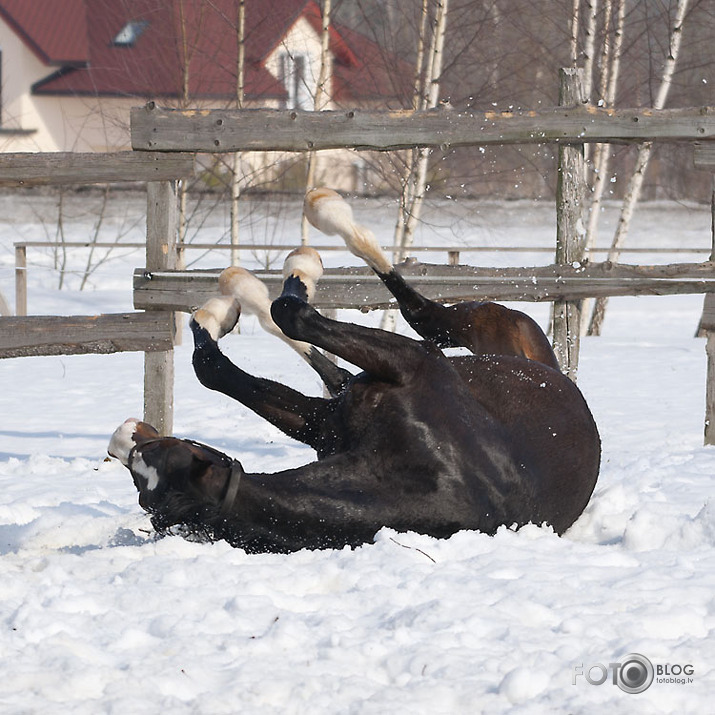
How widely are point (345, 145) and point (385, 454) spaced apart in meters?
2.66

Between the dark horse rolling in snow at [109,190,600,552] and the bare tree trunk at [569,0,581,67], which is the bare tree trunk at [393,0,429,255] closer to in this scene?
the bare tree trunk at [569,0,581,67]

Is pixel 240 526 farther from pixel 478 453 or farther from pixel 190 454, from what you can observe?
pixel 478 453

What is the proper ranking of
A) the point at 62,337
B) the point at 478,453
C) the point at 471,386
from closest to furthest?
1. the point at 478,453
2. the point at 471,386
3. the point at 62,337

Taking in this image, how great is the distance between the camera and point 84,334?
5488mm

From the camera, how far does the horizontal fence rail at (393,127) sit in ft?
17.7

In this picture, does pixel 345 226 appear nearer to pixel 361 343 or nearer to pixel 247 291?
pixel 247 291

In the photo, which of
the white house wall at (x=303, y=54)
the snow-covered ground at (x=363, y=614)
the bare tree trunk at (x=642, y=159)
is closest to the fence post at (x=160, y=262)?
the snow-covered ground at (x=363, y=614)

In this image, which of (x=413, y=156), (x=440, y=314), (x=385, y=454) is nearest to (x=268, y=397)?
(x=385, y=454)

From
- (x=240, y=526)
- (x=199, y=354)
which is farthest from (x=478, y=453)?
(x=199, y=354)

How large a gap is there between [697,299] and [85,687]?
16.5 meters

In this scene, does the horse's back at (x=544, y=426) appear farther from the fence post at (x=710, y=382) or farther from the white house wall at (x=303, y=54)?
the white house wall at (x=303, y=54)

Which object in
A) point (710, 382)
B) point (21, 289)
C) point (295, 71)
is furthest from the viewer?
point (21, 289)

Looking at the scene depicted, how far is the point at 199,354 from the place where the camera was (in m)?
3.97

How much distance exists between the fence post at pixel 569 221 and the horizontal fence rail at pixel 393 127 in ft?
1.21
